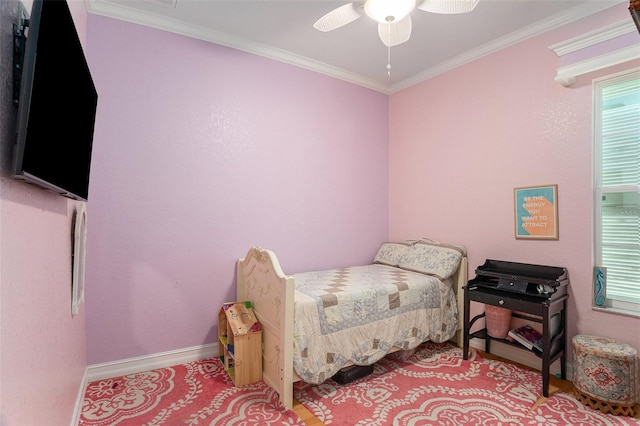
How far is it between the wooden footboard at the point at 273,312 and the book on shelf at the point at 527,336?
5.74 feet

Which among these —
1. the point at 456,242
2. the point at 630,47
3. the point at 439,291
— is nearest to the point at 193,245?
the point at 439,291

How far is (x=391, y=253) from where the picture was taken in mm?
3637

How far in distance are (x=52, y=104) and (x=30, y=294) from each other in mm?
612

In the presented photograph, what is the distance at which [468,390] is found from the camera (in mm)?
2348

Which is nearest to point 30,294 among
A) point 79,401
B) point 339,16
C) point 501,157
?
point 79,401

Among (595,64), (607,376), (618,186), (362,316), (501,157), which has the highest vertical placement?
(595,64)

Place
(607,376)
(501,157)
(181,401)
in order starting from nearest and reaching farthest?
(607,376) → (181,401) → (501,157)

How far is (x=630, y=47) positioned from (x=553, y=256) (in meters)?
1.48

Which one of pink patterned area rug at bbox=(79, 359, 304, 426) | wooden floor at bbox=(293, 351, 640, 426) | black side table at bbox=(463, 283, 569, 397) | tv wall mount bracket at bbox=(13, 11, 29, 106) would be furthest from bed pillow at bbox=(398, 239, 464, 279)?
tv wall mount bracket at bbox=(13, 11, 29, 106)

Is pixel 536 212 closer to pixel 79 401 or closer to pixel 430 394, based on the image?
pixel 430 394

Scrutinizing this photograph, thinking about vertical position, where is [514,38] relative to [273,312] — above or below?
above

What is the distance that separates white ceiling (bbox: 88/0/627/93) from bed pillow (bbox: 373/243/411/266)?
5.93 feet

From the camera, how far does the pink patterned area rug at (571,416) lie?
1992 mm

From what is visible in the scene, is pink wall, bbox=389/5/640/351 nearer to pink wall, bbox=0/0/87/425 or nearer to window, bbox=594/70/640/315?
window, bbox=594/70/640/315
